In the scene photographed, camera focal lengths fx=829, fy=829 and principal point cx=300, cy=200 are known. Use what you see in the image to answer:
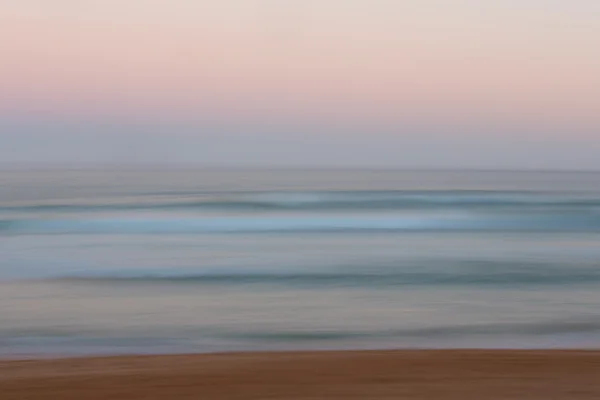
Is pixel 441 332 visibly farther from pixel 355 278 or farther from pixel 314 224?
pixel 314 224

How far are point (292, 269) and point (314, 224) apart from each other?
6321mm

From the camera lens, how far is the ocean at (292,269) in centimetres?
543

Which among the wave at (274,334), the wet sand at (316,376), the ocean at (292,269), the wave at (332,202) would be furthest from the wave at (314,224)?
the wet sand at (316,376)

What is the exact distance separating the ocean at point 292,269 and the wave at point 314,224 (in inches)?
2.0

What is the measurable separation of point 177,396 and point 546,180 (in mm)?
26713

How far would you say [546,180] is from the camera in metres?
28.5

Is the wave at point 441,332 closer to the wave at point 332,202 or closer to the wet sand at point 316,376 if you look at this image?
the wet sand at point 316,376

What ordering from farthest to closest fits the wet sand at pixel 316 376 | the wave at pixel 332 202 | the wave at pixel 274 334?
the wave at pixel 332 202 → the wave at pixel 274 334 → the wet sand at pixel 316 376

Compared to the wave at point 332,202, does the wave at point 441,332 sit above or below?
below

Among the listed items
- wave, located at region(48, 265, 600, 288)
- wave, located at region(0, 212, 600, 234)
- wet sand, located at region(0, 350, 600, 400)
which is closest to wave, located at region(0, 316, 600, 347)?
wet sand, located at region(0, 350, 600, 400)

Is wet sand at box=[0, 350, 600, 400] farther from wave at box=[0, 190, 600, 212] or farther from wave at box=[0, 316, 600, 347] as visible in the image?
wave at box=[0, 190, 600, 212]

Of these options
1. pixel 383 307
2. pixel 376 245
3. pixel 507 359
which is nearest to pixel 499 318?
pixel 383 307

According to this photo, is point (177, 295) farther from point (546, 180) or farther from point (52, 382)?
point (546, 180)

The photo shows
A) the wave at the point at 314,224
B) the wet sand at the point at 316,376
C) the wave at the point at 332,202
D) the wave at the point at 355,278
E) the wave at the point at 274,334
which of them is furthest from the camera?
the wave at the point at 332,202
